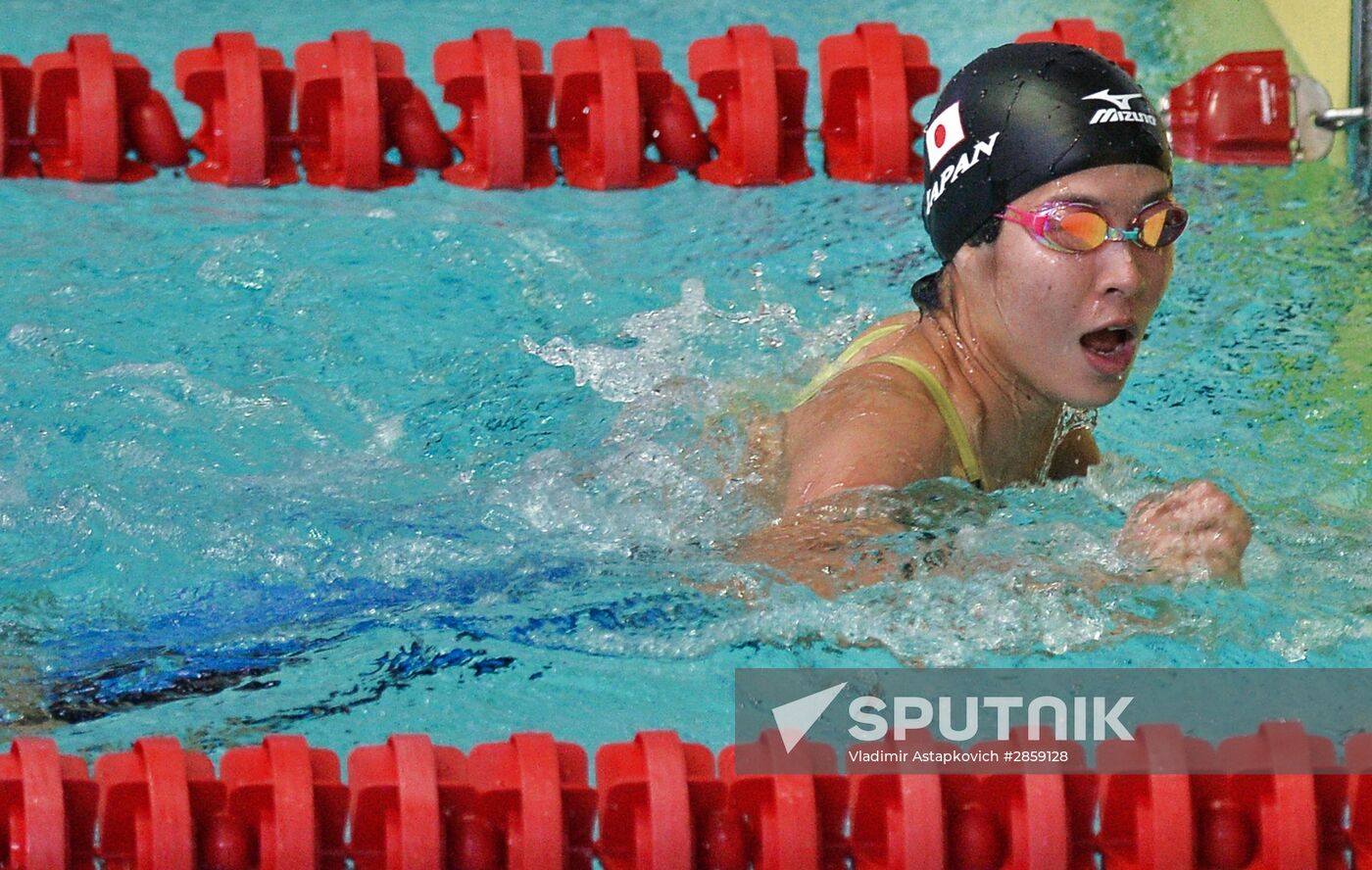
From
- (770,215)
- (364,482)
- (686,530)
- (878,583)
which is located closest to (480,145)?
(770,215)

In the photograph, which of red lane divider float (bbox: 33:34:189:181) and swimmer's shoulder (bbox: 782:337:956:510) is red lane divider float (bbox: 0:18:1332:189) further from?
swimmer's shoulder (bbox: 782:337:956:510)

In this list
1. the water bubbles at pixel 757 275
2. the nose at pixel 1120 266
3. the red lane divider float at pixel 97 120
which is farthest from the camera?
the red lane divider float at pixel 97 120

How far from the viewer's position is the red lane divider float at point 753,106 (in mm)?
4164

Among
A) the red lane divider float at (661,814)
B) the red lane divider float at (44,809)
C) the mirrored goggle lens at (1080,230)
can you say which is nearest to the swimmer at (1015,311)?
the mirrored goggle lens at (1080,230)

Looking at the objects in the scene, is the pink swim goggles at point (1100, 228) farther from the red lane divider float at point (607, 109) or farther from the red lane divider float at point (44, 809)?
the red lane divider float at point (607, 109)

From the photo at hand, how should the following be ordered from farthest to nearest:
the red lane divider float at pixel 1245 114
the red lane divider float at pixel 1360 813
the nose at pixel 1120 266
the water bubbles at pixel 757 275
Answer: the red lane divider float at pixel 1245 114
the water bubbles at pixel 757 275
the nose at pixel 1120 266
the red lane divider float at pixel 1360 813

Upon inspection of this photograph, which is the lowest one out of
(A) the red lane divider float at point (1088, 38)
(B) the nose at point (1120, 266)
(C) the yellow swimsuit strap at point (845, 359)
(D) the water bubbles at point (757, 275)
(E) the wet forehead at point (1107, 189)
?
(C) the yellow swimsuit strap at point (845, 359)

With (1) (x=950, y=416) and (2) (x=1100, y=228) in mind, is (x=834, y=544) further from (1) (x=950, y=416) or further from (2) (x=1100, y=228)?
(2) (x=1100, y=228)

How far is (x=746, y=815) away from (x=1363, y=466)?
1665 millimetres

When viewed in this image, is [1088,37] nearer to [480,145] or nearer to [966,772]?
[480,145]

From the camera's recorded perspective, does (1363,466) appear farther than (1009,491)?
Yes

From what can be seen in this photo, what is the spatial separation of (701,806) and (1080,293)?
2.90 feet

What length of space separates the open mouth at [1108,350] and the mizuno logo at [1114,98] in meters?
0.31

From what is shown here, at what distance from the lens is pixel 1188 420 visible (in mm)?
3420
